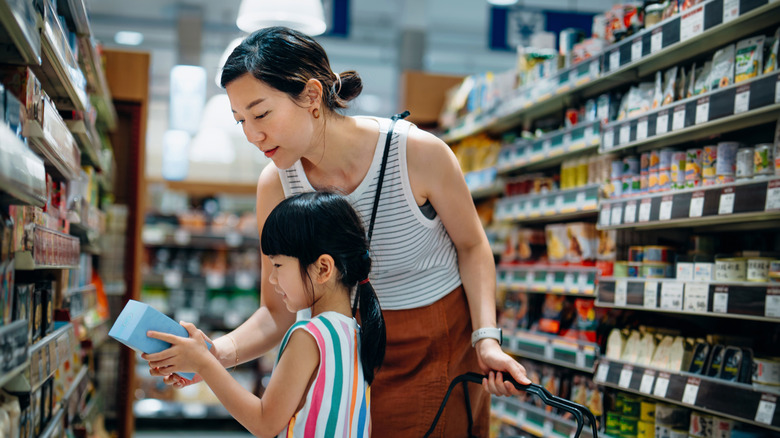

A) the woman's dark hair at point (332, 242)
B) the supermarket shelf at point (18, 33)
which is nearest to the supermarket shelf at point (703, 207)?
the woman's dark hair at point (332, 242)

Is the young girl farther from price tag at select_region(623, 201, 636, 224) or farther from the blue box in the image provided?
price tag at select_region(623, 201, 636, 224)

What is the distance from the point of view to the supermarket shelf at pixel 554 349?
3119 mm

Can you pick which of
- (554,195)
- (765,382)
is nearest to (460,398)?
(765,382)

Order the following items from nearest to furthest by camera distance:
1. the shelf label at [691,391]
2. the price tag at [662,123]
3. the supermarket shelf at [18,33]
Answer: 1. the supermarket shelf at [18,33]
2. the shelf label at [691,391]
3. the price tag at [662,123]

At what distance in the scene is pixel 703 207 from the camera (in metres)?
2.36

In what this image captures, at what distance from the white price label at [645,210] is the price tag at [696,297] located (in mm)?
325

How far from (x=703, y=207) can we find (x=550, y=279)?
4.13 ft

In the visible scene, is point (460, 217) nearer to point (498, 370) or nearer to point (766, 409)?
point (498, 370)

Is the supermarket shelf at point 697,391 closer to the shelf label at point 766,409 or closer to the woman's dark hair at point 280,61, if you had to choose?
the shelf label at point 766,409

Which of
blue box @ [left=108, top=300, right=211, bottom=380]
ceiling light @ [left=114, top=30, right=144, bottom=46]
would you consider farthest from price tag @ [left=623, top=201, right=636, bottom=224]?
ceiling light @ [left=114, top=30, right=144, bottom=46]

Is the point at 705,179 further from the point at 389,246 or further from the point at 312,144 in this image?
the point at 312,144

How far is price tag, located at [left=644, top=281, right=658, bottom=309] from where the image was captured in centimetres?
262

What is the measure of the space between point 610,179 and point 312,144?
1682mm

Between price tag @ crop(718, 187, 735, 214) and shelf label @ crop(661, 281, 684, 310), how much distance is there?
1.10 ft
